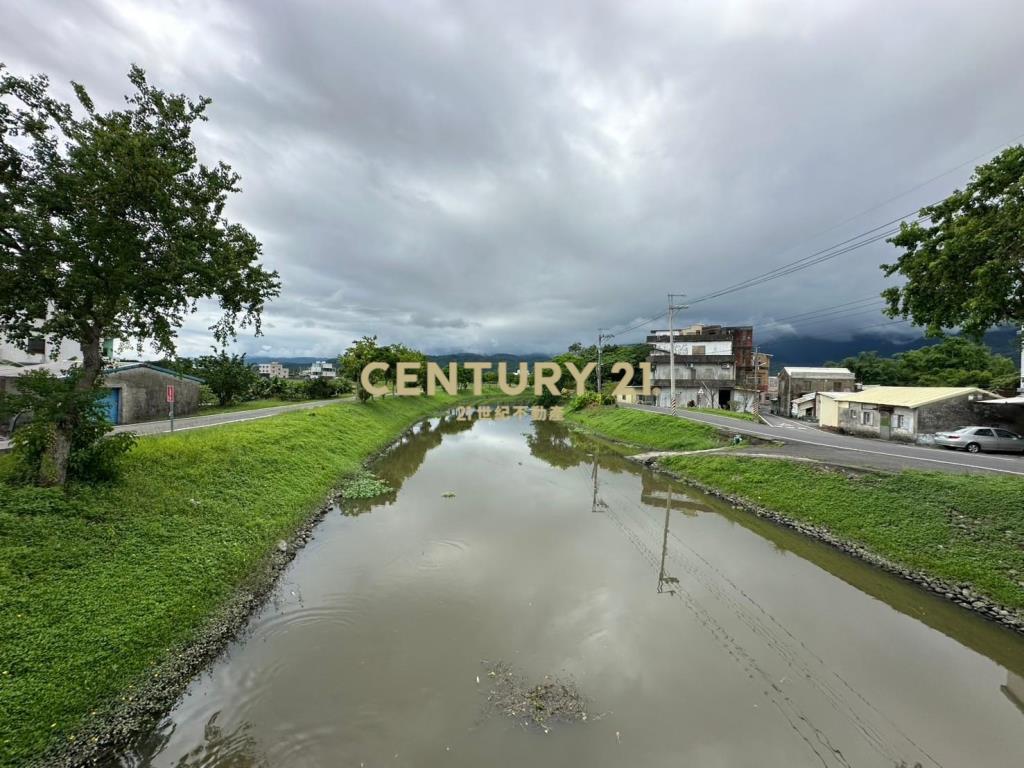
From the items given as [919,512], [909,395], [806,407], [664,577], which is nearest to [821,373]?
[806,407]

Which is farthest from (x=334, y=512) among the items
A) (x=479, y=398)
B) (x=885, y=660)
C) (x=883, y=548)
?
(x=479, y=398)

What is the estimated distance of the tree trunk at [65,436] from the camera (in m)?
9.62

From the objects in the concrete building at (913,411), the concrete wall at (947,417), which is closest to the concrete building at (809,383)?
the concrete building at (913,411)

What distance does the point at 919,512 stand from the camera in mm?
12719

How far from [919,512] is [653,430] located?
19318 mm

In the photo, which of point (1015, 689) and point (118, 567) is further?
point (118, 567)

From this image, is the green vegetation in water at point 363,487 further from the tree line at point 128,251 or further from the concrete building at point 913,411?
the concrete building at point 913,411

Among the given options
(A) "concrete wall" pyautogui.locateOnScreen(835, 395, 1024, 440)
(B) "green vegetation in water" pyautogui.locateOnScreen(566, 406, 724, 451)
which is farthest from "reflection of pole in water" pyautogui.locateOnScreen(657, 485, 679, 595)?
(A) "concrete wall" pyautogui.locateOnScreen(835, 395, 1024, 440)

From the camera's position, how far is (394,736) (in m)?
6.15

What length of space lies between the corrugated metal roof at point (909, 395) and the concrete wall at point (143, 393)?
45403 millimetres

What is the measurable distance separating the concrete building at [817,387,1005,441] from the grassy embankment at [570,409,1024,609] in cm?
1268

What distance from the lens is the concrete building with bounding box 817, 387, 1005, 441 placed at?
23.4m

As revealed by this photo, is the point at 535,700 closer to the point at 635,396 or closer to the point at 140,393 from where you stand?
the point at 140,393

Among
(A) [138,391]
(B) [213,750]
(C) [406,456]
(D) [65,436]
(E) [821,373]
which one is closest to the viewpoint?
(B) [213,750]
